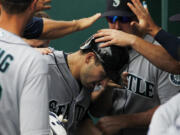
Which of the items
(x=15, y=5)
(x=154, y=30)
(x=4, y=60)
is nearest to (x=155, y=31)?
(x=154, y=30)

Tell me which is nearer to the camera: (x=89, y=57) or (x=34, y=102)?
(x=34, y=102)

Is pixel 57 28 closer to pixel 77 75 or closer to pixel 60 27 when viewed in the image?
pixel 60 27

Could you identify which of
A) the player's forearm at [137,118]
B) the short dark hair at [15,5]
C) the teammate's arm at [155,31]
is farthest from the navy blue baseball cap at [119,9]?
the short dark hair at [15,5]

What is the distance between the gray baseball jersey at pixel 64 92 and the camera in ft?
9.78

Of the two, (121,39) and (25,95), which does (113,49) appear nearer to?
(121,39)

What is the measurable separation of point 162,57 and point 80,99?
2.11 feet

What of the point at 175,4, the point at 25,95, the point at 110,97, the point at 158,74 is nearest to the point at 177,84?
the point at 158,74

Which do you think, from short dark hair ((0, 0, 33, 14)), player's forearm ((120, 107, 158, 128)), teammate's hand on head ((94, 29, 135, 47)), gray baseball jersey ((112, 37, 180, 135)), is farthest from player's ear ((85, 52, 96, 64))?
short dark hair ((0, 0, 33, 14))

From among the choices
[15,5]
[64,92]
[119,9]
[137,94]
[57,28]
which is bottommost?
[137,94]

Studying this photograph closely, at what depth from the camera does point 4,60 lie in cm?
211

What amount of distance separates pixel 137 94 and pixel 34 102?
128 centimetres

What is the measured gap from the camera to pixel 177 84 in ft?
10.7

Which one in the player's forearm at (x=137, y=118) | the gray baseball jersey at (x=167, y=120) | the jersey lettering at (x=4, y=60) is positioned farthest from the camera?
the player's forearm at (x=137, y=118)

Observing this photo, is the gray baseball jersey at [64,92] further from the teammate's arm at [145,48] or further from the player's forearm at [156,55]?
the player's forearm at [156,55]
